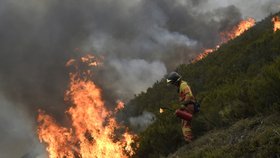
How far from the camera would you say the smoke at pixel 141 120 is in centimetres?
1753

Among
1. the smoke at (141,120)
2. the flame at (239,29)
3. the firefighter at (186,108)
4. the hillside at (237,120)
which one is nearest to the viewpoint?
the hillside at (237,120)

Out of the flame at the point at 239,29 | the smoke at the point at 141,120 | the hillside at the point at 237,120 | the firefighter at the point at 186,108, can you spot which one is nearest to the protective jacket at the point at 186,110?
the firefighter at the point at 186,108

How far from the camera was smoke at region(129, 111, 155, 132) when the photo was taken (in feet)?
57.5

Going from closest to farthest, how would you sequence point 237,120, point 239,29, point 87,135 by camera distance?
point 237,120, point 87,135, point 239,29

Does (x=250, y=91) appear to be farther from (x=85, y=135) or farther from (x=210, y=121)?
(x=85, y=135)

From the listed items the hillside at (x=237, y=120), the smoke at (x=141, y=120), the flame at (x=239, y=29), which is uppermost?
the flame at (x=239, y=29)

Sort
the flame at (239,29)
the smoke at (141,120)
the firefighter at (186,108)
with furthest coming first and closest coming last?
the flame at (239,29)
the smoke at (141,120)
the firefighter at (186,108)

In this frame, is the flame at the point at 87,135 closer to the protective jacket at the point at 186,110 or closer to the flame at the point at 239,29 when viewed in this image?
the protective jacket at the point at 186,110

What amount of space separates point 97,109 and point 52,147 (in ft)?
11.6

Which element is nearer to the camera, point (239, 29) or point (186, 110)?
point (186, 110)

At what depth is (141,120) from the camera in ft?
61.7

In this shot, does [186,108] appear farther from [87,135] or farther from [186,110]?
[87,135]

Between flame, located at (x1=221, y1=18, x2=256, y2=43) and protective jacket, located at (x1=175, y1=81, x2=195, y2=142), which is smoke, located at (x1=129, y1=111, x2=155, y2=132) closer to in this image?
protective jacket, located at (x1=175, y1=81, x2=195, y2=142)

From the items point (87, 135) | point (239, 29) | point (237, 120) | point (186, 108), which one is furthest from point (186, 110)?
point (239, 29)
